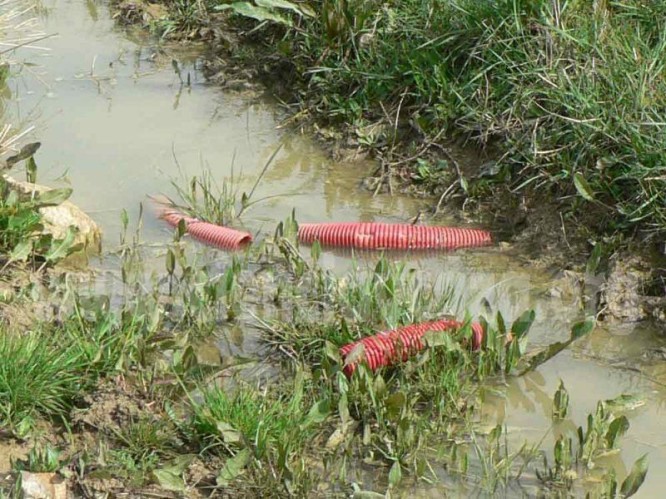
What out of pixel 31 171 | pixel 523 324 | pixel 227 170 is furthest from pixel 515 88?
pixel 31 171

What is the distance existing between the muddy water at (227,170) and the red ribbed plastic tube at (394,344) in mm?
303

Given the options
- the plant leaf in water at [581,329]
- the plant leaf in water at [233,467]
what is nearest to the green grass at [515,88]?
the plant leaf in water at [581,329]

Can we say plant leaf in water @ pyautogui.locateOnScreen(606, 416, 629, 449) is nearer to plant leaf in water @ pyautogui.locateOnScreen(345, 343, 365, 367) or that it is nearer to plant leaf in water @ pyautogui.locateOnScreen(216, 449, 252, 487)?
plant leaf in water @ pyautogui.locateOnScreen(345, 343, 365, 367)

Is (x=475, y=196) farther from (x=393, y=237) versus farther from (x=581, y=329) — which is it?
(x=581, y=329)

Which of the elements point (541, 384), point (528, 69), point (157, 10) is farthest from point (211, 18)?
point (541, 384)

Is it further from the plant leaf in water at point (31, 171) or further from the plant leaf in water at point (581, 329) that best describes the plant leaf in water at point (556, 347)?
the plant leaf in water at point (31, 171)

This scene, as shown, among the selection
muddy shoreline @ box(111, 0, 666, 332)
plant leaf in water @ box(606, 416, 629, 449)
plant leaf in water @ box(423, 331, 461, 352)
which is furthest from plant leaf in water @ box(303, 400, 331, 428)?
muddy shoreline @ box(111, 0, 666, 332)

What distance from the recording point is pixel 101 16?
8.00 metres

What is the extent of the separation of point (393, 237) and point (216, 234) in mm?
758

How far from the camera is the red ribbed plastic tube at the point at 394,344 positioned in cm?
413

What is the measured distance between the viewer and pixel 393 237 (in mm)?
5234

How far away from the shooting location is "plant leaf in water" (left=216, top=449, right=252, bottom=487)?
361cm

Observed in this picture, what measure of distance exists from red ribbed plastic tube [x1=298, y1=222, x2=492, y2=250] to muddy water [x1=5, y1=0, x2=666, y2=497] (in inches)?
2.9

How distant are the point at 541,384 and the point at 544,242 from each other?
1016 millimetres
